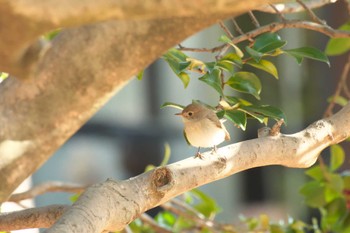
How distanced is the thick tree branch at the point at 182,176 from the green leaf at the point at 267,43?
159mm

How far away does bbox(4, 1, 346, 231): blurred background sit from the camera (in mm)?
4430

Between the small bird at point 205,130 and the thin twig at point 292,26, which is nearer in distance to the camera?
the thin twig at point 292,26

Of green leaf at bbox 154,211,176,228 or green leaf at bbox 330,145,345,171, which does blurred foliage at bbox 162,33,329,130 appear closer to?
green leaf at bbox 330,145,345,171

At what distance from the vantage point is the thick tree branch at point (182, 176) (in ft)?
3.64

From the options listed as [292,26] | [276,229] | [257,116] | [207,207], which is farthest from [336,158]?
[257,116]

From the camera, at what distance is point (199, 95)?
4.70 meters

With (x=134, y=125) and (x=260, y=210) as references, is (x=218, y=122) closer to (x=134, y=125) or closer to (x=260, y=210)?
(x=134, y=125)

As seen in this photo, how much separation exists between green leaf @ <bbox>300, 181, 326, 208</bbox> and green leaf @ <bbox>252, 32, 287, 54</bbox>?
2.27 ft

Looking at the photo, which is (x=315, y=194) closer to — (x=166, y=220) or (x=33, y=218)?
A: (x=166, y=220)

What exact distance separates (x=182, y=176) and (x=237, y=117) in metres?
0.22

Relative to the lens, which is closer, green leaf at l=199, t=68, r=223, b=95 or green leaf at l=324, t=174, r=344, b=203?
green leaf at l=199, t=68, r=223, b=95

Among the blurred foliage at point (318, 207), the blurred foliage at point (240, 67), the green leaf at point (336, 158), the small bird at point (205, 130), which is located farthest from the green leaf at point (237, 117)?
the green leaf at point (336, 158)

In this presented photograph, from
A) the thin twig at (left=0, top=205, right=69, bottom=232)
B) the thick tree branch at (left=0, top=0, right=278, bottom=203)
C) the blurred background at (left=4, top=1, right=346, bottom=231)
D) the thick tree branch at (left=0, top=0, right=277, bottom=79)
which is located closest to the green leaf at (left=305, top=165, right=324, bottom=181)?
the thin twig at (left=0, top=205, right=69, bottom=232)

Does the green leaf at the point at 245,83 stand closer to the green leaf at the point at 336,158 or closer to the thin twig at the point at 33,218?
the thin twig at the point at 33,218
